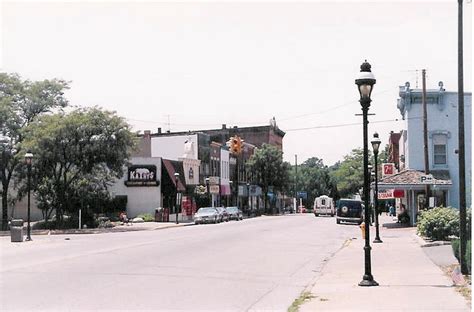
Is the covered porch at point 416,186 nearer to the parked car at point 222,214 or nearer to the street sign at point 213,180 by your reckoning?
the parked car at point 222,214

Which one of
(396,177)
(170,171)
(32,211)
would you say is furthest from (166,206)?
(396,177)

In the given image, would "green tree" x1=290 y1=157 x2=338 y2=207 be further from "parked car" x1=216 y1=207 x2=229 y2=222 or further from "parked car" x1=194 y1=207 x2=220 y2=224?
"parked car" x1=194 y1=207 x2=220 y2=224

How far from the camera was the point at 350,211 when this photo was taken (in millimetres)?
55688

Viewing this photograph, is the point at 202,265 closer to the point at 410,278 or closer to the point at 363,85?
the point at 410,278

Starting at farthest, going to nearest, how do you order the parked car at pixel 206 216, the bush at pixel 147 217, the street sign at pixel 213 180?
the street sign at pixel 213 180, the bush at pixel 147 217, the parked car at pixel 206 216

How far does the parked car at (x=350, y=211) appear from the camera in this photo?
55622 millimetres

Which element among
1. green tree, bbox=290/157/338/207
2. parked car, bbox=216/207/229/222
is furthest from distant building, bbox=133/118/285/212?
green tree, bbox=290/157/338/207

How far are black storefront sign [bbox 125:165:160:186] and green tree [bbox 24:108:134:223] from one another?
39.8 feet

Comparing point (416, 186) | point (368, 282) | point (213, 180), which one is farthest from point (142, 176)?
point (368, 282)

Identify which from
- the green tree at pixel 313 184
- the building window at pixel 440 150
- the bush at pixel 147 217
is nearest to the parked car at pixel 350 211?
the building window at pixel 440 150

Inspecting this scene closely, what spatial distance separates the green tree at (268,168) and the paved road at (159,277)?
65972mm

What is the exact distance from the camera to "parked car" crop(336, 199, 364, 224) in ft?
182

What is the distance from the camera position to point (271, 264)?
782 inches

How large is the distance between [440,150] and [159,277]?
34043 mm
